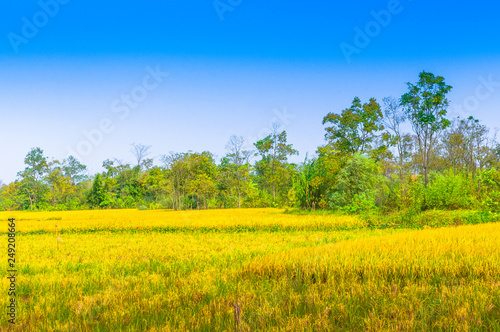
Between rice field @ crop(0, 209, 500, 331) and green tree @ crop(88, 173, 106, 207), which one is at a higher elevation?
green tree @ crop(88, 173, 106, 207)

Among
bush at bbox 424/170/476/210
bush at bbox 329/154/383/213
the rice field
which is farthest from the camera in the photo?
bush at bbox 329/154/383/213

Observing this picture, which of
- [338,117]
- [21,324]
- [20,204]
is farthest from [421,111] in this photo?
[20,204]

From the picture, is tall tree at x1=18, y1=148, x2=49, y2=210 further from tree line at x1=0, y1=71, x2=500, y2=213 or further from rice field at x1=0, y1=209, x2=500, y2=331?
rice field at x1=0, y1=209, x2=500, y2=331

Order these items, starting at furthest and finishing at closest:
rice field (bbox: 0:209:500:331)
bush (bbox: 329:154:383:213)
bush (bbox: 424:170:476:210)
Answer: bush (bbox: 329:154:383:213)
bush (bbox: 424:170:476:210)
rice field (bbox: 0:209:500:331)

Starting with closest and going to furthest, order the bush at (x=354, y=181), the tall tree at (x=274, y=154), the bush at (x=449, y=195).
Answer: the bush at (x=449, y=195), the bush at (x=354, y=181), the tall tree at (x=274, y=154)

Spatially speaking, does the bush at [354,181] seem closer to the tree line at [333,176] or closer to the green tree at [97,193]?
the tree line at [333,176]

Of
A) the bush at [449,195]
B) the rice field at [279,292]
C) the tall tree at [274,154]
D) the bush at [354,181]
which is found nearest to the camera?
the rice field at [279,292]

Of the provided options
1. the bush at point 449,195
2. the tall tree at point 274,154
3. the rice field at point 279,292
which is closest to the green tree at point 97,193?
the tall tree at point 274,154

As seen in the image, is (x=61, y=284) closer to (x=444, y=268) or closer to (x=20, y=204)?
(x=444, y=268)

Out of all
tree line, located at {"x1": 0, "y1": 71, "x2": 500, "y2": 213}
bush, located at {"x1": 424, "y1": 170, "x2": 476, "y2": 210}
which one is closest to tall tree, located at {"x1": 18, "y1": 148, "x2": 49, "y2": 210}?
tree line, located at {"x1": 0, "y1": 71, "x2": 500, "y2": 213}

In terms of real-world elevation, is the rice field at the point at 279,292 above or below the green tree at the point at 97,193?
below

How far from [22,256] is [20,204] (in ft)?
239

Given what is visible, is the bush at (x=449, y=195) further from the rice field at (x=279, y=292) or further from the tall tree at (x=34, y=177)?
the tall tree at (x=34, y=177)

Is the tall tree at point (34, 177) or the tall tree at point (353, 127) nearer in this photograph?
the tall tree at point (353, 127)
